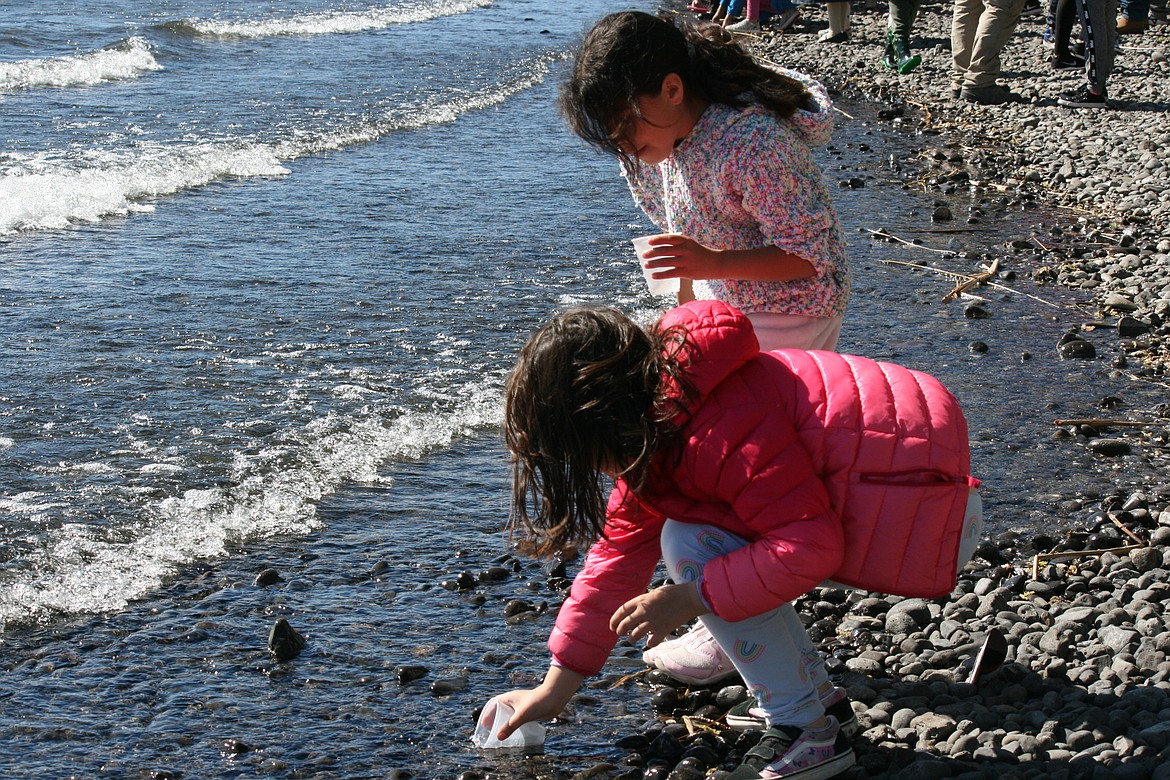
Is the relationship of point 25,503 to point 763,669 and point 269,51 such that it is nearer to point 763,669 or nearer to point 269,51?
Answer: point 763,669

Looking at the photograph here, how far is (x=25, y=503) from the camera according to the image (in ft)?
14.5

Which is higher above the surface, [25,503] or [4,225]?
[4,225]

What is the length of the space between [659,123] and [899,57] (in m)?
12.6

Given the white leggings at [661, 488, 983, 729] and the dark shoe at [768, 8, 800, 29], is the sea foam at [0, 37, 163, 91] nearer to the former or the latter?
the dark shoe at [768, 8, 800, 29]

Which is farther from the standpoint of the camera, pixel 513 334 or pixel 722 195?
pixel 513 334

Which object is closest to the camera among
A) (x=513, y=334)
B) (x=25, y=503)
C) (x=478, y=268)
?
(x=25, y=503)

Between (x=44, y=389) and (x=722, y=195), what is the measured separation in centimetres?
335

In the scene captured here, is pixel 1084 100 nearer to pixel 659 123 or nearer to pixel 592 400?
pixel 659 123

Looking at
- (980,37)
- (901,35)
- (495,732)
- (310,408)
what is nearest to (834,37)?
(901,35)

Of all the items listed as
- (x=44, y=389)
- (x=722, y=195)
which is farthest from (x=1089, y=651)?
(x=44, y=389)

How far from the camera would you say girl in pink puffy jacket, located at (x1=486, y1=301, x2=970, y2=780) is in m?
2.67

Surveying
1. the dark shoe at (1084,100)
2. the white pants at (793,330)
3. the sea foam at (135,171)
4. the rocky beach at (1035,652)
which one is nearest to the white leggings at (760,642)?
the rocky beach at (1035,652)

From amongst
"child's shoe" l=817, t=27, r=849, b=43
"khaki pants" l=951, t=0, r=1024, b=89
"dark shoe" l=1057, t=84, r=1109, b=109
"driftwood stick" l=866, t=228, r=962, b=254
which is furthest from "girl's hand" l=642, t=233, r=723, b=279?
"child's shoe" l=817, t=27, r=849, b=43

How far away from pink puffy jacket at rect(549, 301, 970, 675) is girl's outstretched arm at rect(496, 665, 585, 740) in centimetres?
3
